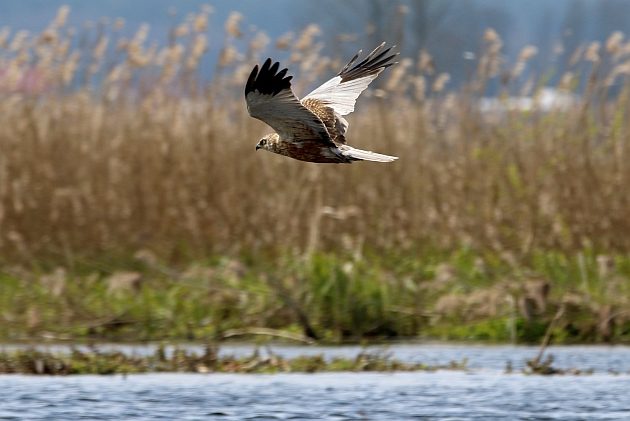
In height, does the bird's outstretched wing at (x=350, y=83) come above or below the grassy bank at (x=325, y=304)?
above

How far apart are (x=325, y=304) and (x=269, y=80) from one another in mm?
2416

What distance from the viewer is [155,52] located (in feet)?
36.5

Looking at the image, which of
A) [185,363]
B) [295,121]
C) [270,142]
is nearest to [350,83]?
[270,142]

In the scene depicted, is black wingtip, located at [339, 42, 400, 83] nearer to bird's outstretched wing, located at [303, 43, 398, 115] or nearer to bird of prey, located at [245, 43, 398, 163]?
bird's outstretched wing, located at [303, 43, 398, 115]

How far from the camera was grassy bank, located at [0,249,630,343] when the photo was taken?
8.86m

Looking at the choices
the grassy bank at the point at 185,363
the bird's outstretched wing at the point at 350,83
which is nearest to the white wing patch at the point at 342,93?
the bird's outstretched wing at the point at 350,83

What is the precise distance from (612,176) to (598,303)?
1656 mm

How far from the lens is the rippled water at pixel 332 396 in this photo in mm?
6594

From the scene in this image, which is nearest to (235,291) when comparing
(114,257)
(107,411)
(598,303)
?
(114,257)

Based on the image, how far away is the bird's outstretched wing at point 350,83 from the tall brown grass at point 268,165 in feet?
5.86

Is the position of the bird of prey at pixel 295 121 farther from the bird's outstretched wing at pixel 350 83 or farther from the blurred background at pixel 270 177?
the blurred background at pixel 270 177

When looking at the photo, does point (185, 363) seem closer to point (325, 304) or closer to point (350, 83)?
point (325, 304)

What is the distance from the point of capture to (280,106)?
23.3 ft

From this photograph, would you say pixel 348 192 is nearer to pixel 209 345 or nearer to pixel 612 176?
pixel 612 176
